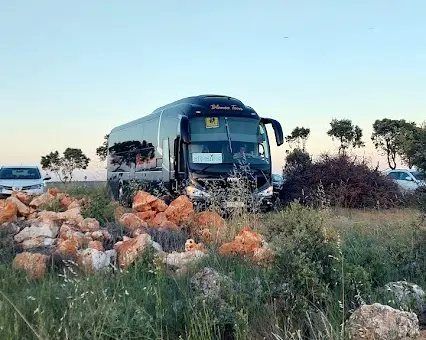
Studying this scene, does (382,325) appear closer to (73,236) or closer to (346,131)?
(73,236)

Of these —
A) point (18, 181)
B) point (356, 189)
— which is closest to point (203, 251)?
point (356, 189)

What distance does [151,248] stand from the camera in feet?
22.1

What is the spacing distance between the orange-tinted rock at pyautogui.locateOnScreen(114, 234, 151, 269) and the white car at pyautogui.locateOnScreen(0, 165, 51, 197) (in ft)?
51.4

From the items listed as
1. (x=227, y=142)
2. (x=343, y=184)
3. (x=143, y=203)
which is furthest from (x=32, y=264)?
(x=343, y=184)

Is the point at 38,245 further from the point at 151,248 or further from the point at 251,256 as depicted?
the point at 251,256

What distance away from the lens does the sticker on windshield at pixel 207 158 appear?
15758 millimetres

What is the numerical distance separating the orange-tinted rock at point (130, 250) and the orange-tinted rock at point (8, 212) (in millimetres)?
3487

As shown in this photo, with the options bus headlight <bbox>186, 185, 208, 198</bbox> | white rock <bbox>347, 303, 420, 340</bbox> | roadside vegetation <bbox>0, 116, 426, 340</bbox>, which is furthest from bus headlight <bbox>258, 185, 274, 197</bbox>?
white rock <bbox>347, 303, 420, 340</bbox>

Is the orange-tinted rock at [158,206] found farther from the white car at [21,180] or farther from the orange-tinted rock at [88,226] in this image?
the white car at [21,180]

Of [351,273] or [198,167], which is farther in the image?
[198,167]

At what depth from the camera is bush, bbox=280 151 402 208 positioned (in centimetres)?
1858

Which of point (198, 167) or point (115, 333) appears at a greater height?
point (198, 167)

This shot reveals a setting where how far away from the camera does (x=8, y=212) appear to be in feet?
33.0

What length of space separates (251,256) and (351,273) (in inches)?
77.2
